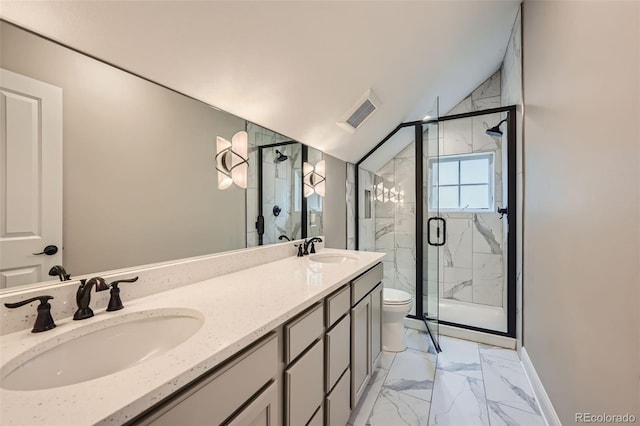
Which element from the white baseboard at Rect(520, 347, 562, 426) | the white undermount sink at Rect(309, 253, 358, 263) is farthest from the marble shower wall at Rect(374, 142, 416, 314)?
the white undermount sink at Rect(309, 253, 358, 263)

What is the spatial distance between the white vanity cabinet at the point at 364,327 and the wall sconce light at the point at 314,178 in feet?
2.81

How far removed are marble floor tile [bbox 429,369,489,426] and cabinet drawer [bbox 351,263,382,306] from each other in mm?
838

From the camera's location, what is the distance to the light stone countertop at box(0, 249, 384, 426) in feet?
1.51

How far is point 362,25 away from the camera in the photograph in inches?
56.0

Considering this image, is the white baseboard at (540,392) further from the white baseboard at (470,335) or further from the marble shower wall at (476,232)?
the marble shower wall at (476,232)

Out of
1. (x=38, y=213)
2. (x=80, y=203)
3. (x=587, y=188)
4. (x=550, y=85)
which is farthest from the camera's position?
(x=550, y=85)

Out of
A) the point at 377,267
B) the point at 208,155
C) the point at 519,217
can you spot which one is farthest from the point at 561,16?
the point at 208,155

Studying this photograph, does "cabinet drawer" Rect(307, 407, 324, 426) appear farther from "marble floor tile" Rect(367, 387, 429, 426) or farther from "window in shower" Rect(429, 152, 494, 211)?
"window in shower" Rect(429, 152, 494, 211)

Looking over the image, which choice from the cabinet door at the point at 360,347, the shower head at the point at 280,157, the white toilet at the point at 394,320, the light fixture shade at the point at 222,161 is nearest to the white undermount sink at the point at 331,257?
the cabinet door at the point at 360,347

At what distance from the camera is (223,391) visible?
674 millimetres

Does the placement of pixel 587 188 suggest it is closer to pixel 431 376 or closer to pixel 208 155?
pixel 431 376

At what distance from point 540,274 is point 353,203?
1.78 meters

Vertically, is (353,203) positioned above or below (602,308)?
above

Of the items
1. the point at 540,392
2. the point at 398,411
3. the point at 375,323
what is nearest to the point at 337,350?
the point at 375,323
